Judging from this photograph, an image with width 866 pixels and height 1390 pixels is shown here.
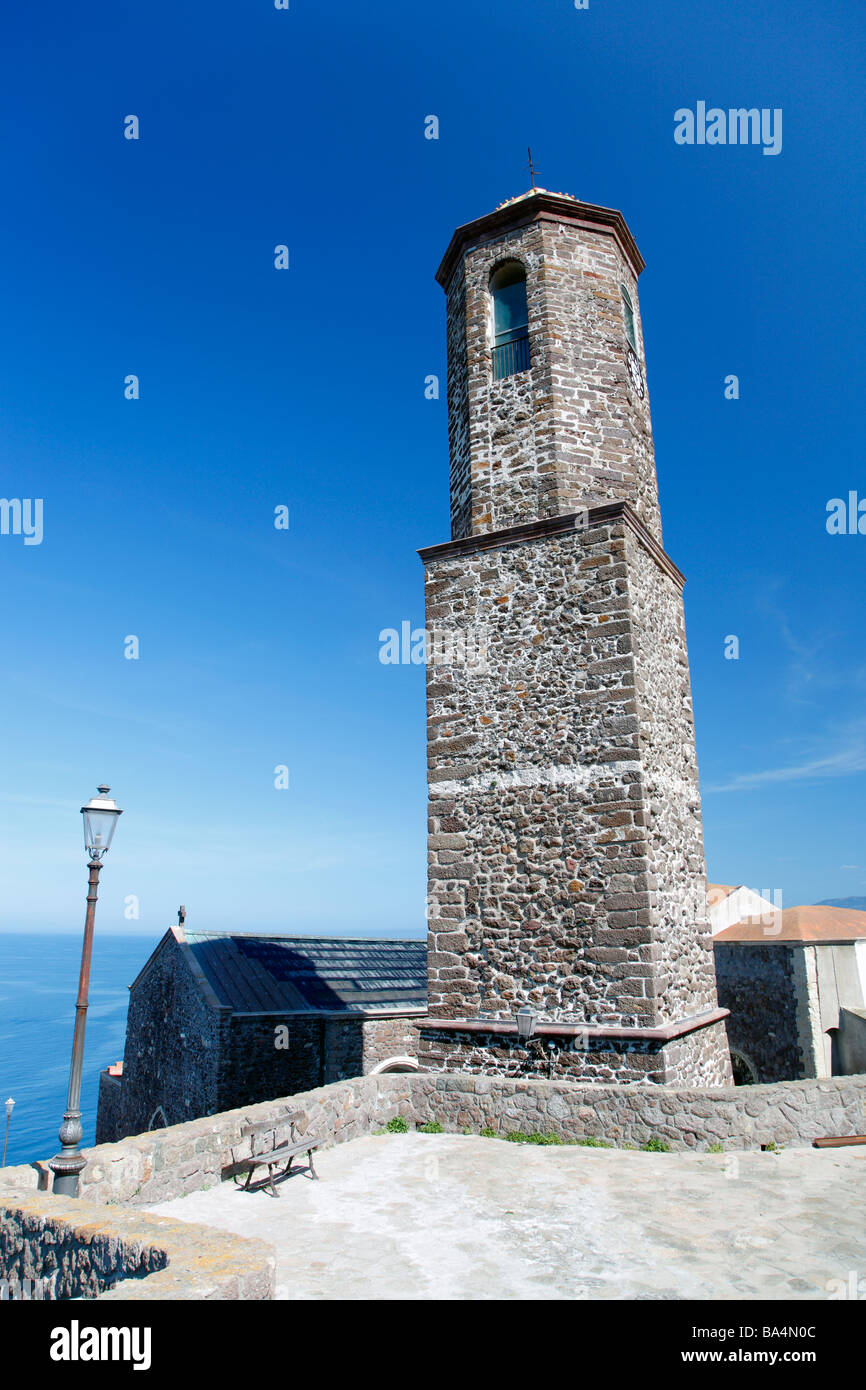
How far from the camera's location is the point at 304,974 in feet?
65.8

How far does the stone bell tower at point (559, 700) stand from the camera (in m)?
8.72

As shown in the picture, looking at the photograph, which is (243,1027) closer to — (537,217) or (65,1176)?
(65,1176)

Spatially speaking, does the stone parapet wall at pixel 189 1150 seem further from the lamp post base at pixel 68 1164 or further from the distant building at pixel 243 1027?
the distant building at pixel 243 1027

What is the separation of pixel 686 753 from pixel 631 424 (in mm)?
4879

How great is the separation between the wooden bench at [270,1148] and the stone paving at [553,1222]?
7.6 inches

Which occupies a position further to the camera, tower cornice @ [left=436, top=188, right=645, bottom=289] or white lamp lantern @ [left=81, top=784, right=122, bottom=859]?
tower cornice @ [left=436, top=188, right=645, bottom=289]

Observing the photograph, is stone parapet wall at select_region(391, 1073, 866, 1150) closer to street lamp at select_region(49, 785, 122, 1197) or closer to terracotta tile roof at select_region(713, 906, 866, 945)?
street lamp at select_region(49, 785, 122, 1197)

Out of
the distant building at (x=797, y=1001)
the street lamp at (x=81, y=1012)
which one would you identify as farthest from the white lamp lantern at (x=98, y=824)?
the distant building at (x=797, y=1001)

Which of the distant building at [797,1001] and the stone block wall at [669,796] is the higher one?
the stone block wall at [669,796]

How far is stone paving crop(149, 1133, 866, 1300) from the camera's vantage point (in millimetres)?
4570

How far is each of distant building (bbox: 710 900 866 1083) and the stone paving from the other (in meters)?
A: 11.0

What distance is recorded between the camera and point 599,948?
8.65 m

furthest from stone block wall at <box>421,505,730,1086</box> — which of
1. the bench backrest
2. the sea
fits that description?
the sea
